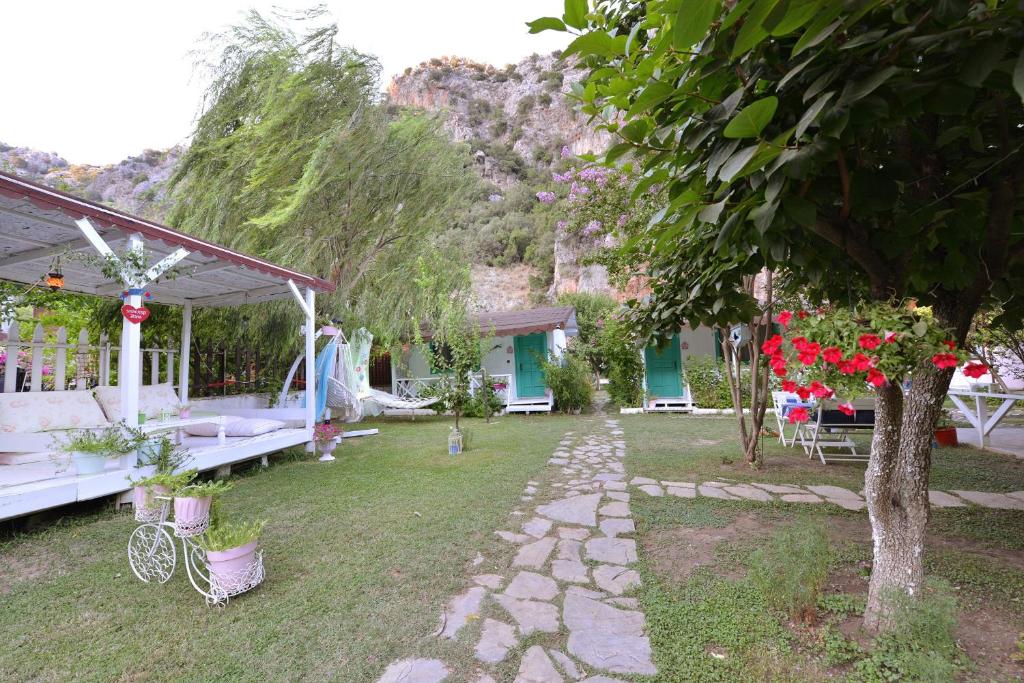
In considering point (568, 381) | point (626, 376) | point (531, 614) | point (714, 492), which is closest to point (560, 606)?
point (531, 614)

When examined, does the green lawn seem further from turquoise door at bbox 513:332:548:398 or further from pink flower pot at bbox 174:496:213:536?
turquoise door at bbox 513:332:548:398

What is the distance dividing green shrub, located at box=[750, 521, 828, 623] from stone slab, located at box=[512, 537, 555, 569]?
3.88ft

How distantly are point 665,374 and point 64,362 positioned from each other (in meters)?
11.3

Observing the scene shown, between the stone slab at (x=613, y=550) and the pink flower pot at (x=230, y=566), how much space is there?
1986 mm

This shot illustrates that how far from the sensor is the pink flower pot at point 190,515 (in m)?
2.36

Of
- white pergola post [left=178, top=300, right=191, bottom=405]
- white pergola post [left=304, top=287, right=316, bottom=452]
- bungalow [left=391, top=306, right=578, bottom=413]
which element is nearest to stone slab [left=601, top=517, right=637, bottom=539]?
white pergola post [left=304, top=287, right=316, bottom=452]

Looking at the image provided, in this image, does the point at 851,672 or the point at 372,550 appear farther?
the point at 372,550

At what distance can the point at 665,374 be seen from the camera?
37.4 ft

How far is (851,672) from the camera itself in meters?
1.68

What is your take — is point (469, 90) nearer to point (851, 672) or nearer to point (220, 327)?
point (220, 327)

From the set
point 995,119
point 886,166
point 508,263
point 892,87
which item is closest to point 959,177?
point 995,119

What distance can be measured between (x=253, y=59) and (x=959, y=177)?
1010cm

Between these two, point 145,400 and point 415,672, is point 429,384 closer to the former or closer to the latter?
point 145,400

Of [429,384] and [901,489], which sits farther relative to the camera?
[429,384]
